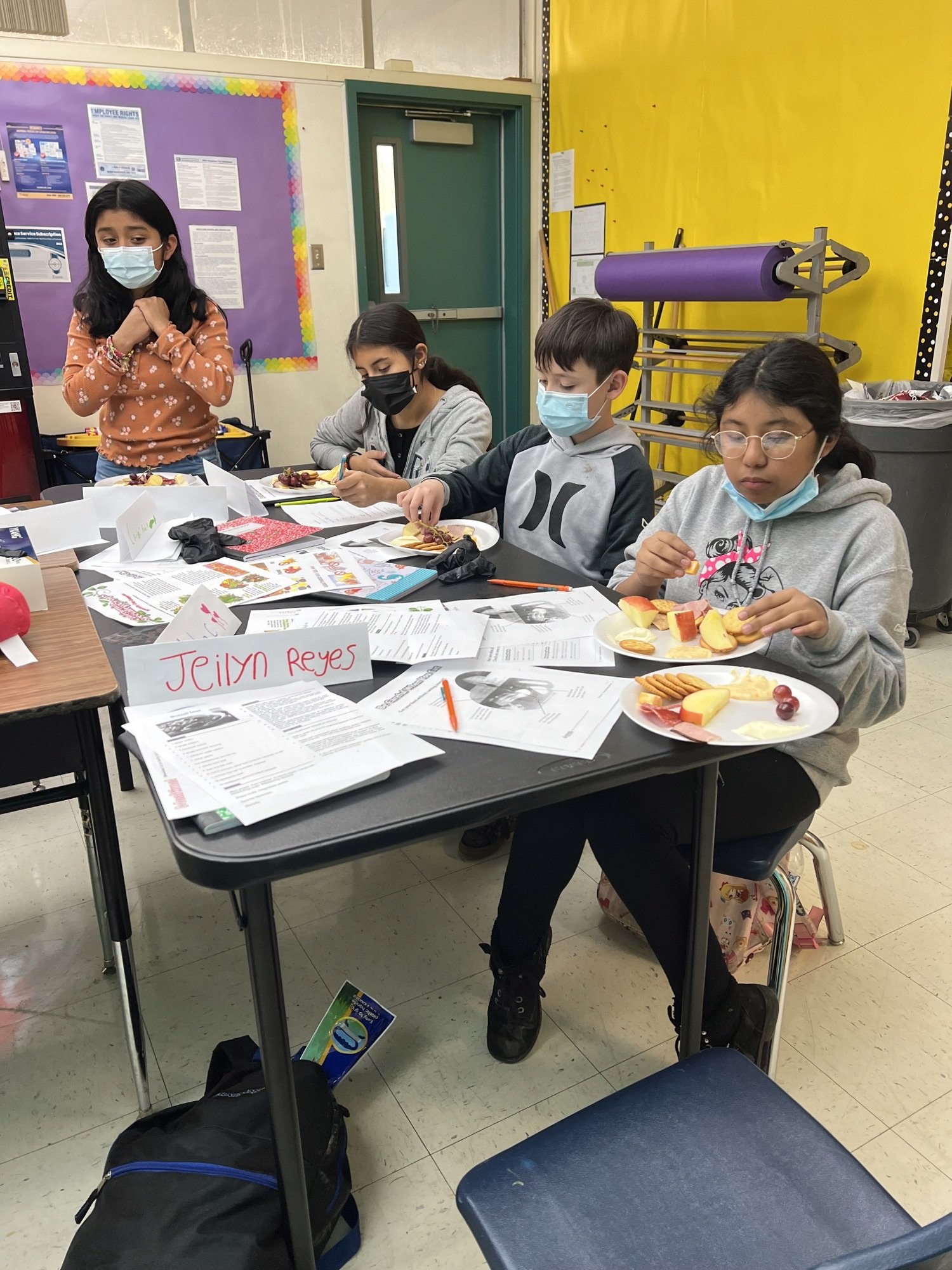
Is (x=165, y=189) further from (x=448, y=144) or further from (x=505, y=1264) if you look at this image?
→ (x=505, y=1264)

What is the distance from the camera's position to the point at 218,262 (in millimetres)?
4250

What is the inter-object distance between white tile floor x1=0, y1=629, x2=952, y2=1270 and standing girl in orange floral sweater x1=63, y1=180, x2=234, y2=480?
3.28 feet

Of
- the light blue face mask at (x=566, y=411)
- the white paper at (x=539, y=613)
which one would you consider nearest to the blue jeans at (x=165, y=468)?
the light blue face mask at (x=566, y=411)

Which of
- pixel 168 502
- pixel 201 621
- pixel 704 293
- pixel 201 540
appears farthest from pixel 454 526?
pixel 704 293

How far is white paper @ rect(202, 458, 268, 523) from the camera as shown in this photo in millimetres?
1994

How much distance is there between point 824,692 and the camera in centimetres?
102

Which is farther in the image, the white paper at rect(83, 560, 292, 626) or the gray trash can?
the gray trash can

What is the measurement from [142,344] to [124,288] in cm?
17

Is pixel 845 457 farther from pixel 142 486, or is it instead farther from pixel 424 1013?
pixel 142 486

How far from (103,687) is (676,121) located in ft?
13.1

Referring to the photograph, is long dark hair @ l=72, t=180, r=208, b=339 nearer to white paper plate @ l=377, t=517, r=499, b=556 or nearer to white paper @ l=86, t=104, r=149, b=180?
white paper plate @ l=377, t=517, r=499, b=556

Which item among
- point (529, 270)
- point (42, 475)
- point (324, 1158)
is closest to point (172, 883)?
point (324, 1158)

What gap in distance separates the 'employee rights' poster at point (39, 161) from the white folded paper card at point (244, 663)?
3.66 m

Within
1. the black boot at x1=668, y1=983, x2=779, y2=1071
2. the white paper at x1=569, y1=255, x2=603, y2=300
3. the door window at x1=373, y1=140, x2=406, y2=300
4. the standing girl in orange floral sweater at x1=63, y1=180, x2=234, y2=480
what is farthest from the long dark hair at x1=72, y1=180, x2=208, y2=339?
the white paper at x1=569, y1=255, x2=603, y2=300
